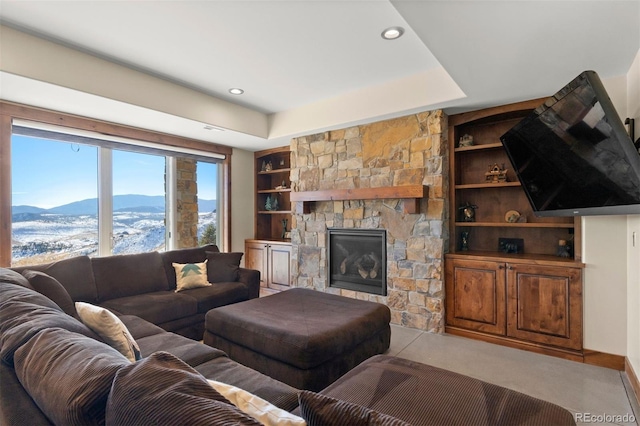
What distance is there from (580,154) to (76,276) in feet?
12.9

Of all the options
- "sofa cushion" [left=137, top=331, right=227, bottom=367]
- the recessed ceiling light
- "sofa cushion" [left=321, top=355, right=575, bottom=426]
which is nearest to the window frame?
"sofa cushion" [left=137, top=331, right=227, bottom=367]

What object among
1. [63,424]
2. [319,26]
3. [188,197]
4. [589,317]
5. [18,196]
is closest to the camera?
[63,424]

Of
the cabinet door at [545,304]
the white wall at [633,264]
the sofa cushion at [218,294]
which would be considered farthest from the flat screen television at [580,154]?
the sofa cushion at [218,294]

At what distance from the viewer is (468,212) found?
11.8 feet

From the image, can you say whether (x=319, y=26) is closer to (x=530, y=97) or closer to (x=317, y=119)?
(x=317, y=119)

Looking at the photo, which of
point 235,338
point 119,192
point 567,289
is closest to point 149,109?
point 119,192

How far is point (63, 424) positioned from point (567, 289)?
11.3 ft

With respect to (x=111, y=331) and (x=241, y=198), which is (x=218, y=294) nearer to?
(x=111, y=331)

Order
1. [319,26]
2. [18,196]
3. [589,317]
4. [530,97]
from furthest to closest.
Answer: [18,196] < [530,97] < [589,317] < [319,26]

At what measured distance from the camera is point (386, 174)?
3.76 metres

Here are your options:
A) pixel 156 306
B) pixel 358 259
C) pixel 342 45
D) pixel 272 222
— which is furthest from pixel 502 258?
pixel 272 222

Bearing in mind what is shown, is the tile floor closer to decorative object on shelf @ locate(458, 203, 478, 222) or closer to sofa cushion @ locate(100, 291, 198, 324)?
decorative object on shelf @ locate(458, 203, 478, 222)

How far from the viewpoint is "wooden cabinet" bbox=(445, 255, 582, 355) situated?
278 centimetres

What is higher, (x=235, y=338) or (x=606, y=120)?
(x=606, y=120)
